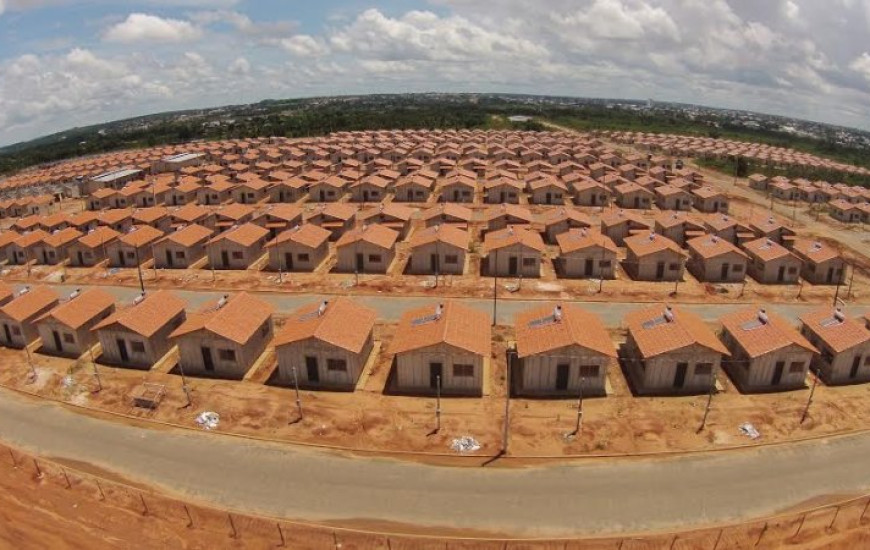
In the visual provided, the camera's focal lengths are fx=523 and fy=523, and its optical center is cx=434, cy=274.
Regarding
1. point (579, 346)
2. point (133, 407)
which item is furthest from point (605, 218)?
point (133, 407)

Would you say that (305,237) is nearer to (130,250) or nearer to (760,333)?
(130,250)

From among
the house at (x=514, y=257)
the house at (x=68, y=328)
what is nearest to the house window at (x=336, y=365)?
the house at (x=68, y=328)

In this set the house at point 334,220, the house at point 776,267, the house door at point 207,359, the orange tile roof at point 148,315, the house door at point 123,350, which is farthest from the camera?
the house at point 334,220

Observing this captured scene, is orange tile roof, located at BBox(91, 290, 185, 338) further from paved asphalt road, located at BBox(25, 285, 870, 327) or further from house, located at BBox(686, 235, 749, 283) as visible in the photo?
house, located at BBox(686, 235, 749, 283)

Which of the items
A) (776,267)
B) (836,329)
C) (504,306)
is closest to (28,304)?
(504,306)

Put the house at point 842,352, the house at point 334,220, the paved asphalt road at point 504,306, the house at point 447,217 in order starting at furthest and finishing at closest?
the house at point 447,217
the house at point 334,220
the paved asphalt road at point 504,306
the house at point 842,352

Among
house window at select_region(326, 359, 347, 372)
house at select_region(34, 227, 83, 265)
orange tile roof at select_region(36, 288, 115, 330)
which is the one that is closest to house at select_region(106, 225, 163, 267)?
house at select_region(34, 227, 83, 265)

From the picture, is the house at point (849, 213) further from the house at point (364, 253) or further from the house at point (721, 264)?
the house at point (364, 253)
